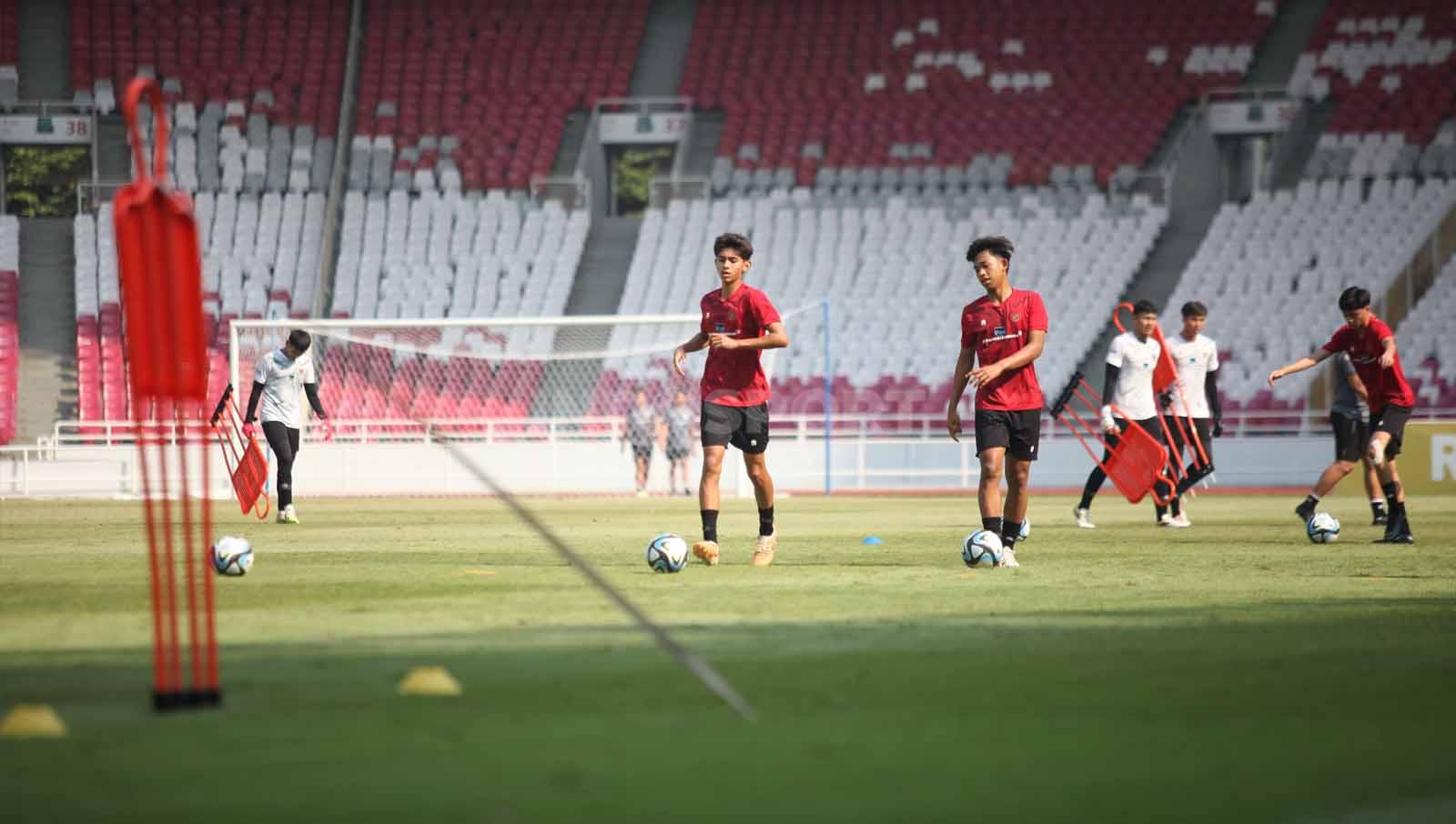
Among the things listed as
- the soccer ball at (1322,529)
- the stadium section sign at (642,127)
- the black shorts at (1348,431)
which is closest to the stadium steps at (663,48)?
the stadium section sign at (642,127)

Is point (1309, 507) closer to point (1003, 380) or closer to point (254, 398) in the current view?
point (1003, 380)

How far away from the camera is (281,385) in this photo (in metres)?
17.3

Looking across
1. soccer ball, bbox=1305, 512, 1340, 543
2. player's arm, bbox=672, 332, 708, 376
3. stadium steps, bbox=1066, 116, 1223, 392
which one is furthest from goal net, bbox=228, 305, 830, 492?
player's arm, bbox=672, 332, 708, 376

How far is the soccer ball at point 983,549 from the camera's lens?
10.5 meters

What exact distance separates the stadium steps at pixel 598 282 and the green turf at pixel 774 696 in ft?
56.7

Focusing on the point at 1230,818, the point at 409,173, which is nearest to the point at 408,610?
the point at 1230,818

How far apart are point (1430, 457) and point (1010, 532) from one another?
53.4 feet

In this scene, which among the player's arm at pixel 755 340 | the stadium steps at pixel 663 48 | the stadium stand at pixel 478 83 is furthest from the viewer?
the stadium steps at pixel 663 48

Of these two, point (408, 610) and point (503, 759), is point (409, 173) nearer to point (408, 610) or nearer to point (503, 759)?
point (408, 610)

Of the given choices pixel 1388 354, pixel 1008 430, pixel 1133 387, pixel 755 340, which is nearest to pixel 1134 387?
pixel 1133 387

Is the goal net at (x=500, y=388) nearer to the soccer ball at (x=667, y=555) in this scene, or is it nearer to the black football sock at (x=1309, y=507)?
the black football sock at (x=1309, y=507)

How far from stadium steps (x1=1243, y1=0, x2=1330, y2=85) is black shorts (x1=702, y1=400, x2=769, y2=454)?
91.8 ft

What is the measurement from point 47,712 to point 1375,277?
29213mm

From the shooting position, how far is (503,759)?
450 cm
